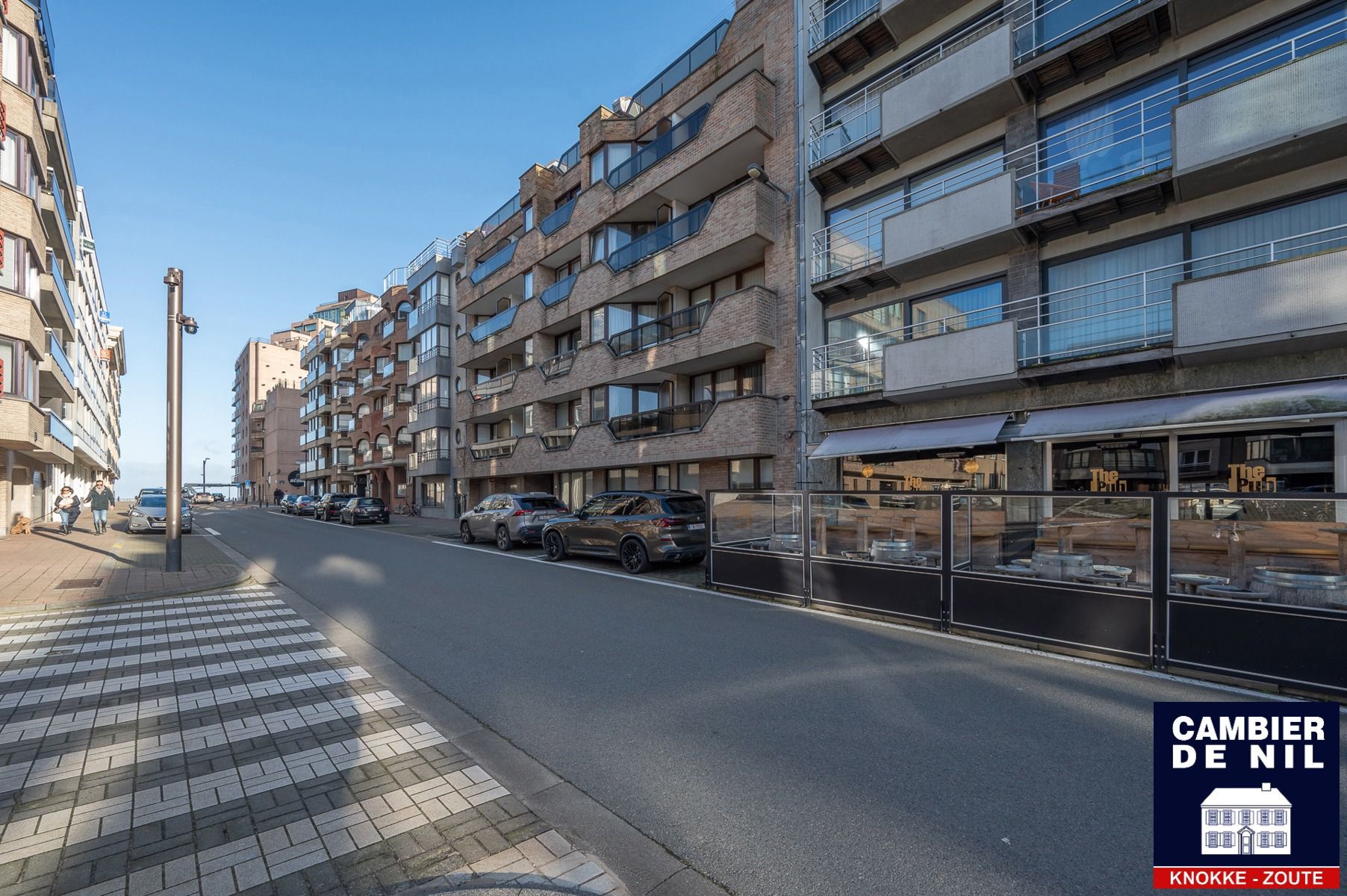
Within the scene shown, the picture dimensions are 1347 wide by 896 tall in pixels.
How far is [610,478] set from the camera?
23.0m

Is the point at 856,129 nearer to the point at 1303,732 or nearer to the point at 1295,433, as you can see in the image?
the point at 1295,433

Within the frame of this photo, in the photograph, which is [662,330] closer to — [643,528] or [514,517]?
[514,517]

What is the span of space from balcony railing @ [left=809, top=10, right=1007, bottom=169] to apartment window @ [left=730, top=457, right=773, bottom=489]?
7.88m

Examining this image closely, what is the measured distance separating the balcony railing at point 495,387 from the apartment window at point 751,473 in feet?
42.6

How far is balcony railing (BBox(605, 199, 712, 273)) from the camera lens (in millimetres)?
17906

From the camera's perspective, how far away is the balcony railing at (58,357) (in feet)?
69.4

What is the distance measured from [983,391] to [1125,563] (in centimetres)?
725

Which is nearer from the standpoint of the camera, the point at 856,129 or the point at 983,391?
the point at 983,391

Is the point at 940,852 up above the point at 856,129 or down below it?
below

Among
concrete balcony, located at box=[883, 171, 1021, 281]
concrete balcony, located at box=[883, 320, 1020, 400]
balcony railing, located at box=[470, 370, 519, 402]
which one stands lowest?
concrete balcony, located at box=[883, 320, 1020, 400]

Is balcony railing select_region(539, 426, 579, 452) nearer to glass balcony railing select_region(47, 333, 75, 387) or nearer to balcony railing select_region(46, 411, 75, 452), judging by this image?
balcony railing select_region(46, 411, 75, 452)

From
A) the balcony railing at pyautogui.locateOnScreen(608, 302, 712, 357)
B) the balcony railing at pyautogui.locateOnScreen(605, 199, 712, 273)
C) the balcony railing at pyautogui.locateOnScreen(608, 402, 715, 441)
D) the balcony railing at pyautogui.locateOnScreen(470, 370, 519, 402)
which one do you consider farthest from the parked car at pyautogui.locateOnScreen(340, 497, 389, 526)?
the balcony railing at pyautogui.locateOnScreen(605, 199, 712, 273)

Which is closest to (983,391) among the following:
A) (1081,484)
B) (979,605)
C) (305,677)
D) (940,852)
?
(1081,484)

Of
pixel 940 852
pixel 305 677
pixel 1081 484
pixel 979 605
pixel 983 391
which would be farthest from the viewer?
pixel 983 391
